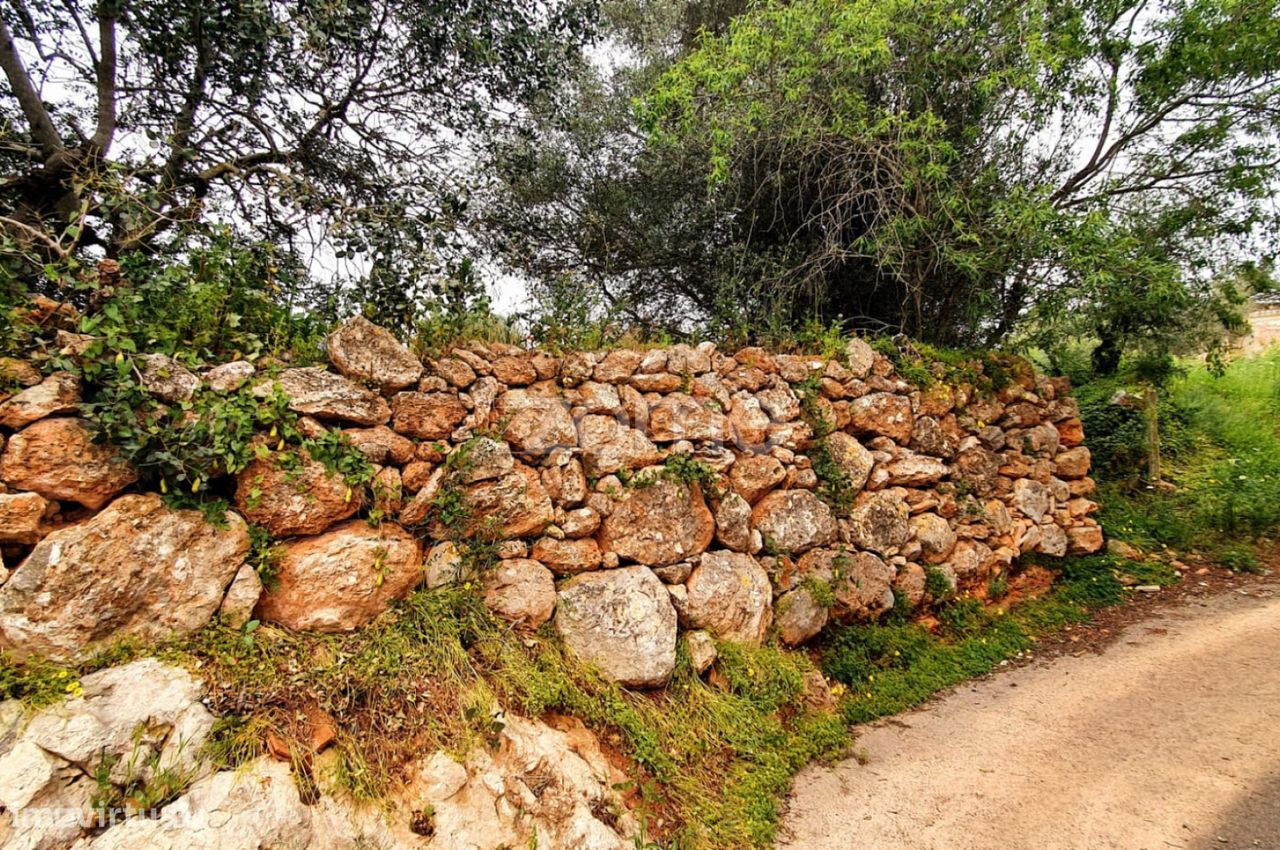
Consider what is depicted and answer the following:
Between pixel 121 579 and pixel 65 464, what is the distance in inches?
22.9

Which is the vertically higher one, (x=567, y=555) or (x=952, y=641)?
(x=567, y=555)

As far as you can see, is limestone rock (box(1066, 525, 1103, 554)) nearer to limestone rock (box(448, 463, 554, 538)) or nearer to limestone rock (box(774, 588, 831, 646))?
limestone rock (box(774, 588, 831, 646))

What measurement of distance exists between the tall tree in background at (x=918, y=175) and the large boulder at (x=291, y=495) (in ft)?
10.5

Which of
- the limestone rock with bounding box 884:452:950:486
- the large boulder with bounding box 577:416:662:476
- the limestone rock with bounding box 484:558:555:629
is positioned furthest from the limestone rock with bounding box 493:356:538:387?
the limestone rock with bounding box 884:452:950:486

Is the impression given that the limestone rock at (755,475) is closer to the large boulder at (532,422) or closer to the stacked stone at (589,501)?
the stacked stone at (589,501)

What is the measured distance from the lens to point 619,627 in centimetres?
369

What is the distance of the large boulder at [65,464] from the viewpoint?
8.25 feet

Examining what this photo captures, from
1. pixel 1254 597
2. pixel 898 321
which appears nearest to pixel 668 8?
pixel 898 321

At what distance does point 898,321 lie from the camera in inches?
258

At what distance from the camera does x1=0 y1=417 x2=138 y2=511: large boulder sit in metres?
2.52

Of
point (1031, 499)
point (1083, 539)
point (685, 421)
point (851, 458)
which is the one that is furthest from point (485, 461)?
point (1083, 539)

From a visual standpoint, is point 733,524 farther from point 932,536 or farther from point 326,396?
point 326,396

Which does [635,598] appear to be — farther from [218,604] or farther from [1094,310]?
[1094,310]

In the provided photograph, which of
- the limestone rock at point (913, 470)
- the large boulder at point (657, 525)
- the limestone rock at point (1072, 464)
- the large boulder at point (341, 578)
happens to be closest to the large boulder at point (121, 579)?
Answer: the large boulder at point (341, 578)
